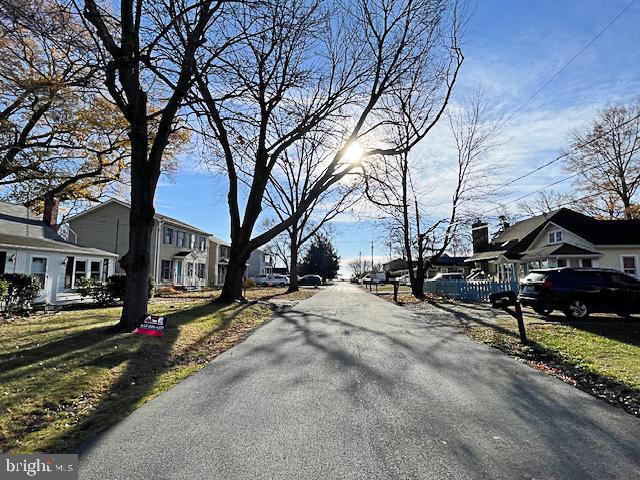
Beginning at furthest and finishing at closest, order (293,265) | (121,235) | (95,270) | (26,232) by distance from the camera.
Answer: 1. (293,265)
2. (121,235)
3. (95,270)
4. (26,232)

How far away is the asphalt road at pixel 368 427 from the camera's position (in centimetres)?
327

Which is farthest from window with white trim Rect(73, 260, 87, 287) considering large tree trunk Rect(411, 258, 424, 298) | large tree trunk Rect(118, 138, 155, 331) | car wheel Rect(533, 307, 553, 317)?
car wheel Rect(533, 307, 553, 317)

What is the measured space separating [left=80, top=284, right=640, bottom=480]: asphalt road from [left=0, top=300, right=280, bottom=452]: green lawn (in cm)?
49

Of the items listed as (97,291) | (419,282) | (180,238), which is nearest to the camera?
(97,291)

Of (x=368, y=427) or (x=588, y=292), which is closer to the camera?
(x=368, y=427)

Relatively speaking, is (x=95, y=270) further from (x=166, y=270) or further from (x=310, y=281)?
(x=310, y=281)

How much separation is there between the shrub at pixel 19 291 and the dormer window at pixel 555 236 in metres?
29.2

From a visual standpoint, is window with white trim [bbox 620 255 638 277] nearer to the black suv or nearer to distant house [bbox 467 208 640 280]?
distant house [bbox 467 208 640 280]

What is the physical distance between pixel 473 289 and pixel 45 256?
22020 mm

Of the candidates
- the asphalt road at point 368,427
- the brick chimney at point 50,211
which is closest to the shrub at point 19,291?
the asphalt road at point 368,427

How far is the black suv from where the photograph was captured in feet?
43.6

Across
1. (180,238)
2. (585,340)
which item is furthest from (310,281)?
(585,340)

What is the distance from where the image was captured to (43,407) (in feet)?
15.5

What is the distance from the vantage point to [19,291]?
45.5 feet
